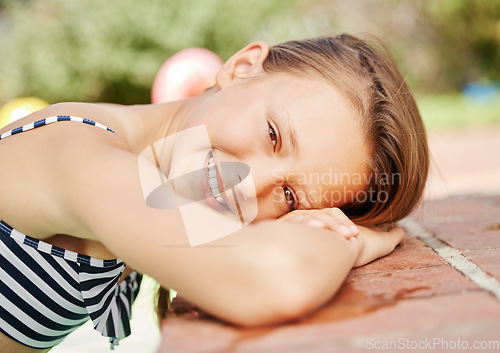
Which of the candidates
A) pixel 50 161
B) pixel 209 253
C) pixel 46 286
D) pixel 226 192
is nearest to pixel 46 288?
pixel 46 286

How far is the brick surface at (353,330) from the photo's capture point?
826 millimetres

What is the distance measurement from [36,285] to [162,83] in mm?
3212

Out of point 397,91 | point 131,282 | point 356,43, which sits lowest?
point 131,282

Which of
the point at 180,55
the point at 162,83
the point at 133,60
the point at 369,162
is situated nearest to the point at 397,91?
the point at 369,162

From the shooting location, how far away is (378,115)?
1599 mm

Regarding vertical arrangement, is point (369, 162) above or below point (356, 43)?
below

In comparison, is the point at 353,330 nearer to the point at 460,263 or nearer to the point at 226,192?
the point at 460,263

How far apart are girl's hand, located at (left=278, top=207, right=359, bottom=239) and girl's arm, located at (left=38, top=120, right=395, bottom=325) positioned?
0.17 meters

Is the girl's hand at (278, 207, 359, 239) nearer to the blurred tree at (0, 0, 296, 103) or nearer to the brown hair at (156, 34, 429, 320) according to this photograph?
the brown hair at (156, 34, 429, 320)

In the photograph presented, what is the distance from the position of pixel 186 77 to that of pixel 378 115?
2.97 meters

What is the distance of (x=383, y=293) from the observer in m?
1.05

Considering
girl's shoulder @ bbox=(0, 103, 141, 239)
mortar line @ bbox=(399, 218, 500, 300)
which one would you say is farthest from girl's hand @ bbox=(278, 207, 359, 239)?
girl's shoulder @ bbox=(0, 103, 141, 239)

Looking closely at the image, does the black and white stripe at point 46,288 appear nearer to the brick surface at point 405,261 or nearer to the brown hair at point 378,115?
the brick surface at point 405,261

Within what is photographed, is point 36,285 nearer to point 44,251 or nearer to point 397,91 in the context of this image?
point 44,251
